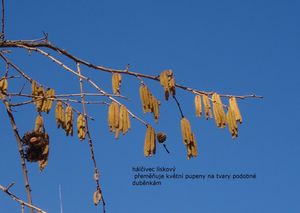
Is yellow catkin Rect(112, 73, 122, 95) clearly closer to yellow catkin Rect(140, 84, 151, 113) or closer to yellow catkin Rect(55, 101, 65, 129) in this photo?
yellow catkin Rect(140, 84, 151, 113)

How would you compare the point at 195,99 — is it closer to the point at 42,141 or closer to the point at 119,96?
the point at 119,96

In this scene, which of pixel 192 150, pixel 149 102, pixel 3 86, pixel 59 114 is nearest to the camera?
pixel 192 150

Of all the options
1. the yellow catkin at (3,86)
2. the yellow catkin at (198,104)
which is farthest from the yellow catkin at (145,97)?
the yellow catkin at (3,86)

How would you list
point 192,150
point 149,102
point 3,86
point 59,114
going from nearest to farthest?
point 192,150 < point 149,102 < point 59,114 < point 3,86

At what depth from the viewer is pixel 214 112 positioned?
2951mm

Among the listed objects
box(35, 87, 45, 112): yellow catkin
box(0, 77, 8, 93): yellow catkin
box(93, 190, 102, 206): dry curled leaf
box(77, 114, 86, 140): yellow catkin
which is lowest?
box(93, 190, 102, 206): dry curled leaf

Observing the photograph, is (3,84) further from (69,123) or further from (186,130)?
(186,130)

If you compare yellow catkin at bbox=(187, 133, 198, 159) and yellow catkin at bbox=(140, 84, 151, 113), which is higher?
yellow catkin at bbox=(140, 84, 151, 113)

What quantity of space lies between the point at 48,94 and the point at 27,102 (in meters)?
0.27

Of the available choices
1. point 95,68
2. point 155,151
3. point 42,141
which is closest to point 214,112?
point 155,151

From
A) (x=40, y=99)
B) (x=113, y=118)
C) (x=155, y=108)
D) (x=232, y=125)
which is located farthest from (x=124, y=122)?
(x=232, y=125)

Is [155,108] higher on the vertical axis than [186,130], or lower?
higher

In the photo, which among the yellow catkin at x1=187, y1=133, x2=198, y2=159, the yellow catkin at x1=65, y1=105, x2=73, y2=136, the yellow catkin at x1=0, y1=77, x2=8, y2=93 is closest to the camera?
the yellow catkin at x1=187, y1=133, x2=198, y2=159

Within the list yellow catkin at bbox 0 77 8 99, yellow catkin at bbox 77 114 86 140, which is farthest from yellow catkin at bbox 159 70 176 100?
yellow catkin at bbox 0 77 8 99
